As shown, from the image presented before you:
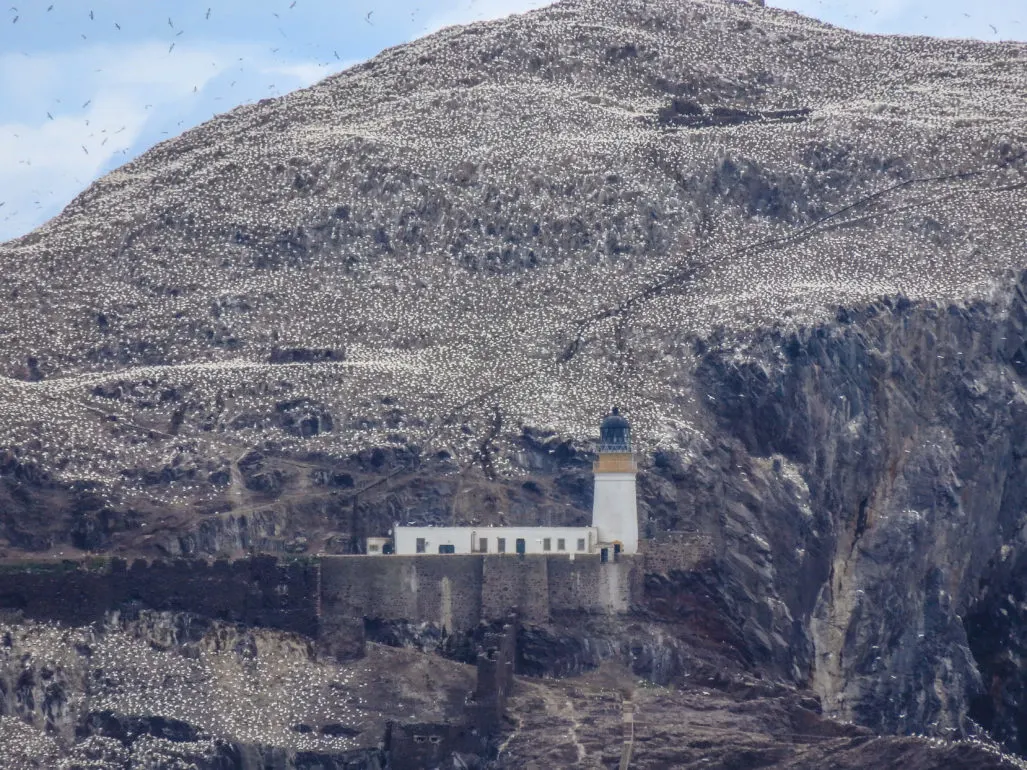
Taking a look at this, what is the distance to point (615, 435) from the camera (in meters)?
119

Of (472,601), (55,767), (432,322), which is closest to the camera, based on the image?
(55,767)

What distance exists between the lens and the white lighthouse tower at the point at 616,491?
385 feet

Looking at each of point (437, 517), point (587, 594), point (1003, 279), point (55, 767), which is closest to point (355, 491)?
point (437, 517)

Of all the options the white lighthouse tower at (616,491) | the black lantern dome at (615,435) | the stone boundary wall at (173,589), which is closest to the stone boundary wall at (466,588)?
the stone boundary wall at (173,589)

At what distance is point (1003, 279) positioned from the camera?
134 metres

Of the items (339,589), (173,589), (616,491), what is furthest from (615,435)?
(173,589)

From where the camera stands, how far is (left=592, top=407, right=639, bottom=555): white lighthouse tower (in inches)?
4626

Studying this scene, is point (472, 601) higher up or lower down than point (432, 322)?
lower down

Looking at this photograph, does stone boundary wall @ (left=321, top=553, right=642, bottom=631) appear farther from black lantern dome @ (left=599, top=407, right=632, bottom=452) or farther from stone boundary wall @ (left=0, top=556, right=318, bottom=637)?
black lantern dome @ (left=599, top=407, right=632, bottom=452)

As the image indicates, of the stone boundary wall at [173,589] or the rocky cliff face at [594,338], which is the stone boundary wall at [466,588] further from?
the rocky cliff face at [594,338]

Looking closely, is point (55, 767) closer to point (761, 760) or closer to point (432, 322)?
point (761, 760)

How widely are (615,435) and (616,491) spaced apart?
2.33 meters

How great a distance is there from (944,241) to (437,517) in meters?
29.1

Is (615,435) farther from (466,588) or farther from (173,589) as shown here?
(173,589)
